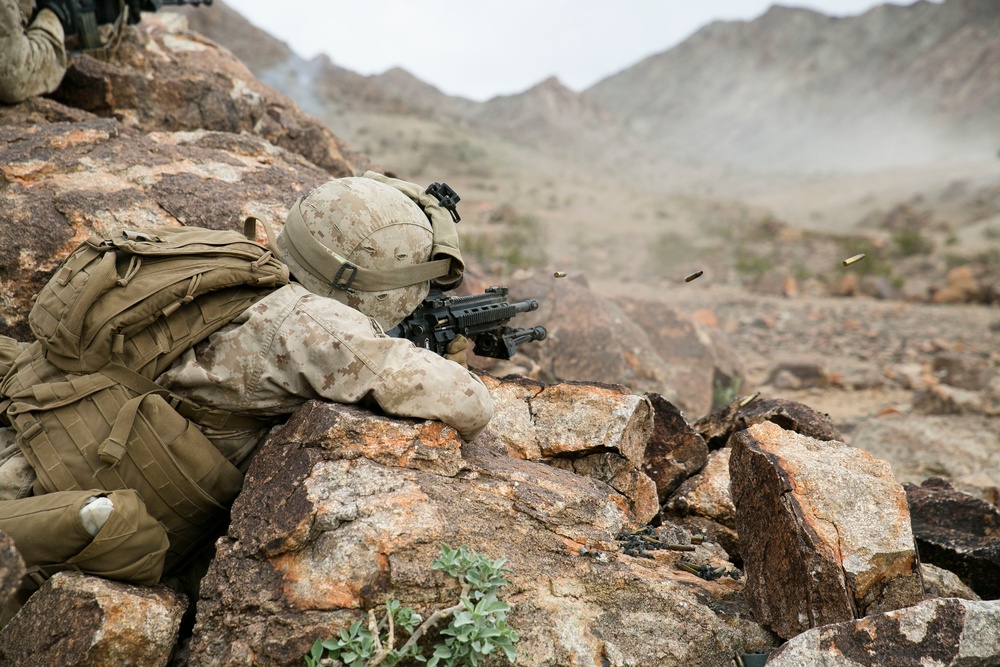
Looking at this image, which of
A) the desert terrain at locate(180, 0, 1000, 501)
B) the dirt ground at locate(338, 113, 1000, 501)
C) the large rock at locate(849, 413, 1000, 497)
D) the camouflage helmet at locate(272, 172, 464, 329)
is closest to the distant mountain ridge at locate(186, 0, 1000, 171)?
the desert terrain at locate(180, 0, 1000, 501)

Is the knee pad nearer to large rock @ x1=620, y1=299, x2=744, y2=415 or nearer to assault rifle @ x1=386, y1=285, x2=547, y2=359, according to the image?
assault rifle @ x1=386, y1=285, x2=547, y2=359

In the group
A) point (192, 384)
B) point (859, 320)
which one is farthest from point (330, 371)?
point (859, 320)

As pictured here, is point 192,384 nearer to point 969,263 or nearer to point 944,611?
point 944,611

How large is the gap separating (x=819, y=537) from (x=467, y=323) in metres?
1.68

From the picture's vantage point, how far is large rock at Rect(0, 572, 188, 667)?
1716mm

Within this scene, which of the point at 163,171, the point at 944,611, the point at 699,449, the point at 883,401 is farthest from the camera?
the point at 883,401

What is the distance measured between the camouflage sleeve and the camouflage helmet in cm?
27

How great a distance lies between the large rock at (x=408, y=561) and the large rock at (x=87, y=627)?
11 cm

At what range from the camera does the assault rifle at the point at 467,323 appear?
3029mm

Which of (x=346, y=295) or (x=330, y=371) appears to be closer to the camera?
A: (x=330, y=371)

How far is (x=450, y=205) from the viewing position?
2.82m

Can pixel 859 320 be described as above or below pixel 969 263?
below

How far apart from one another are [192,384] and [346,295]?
588 millimetres

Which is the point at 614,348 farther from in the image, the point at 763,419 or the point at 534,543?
the point at 534,543
